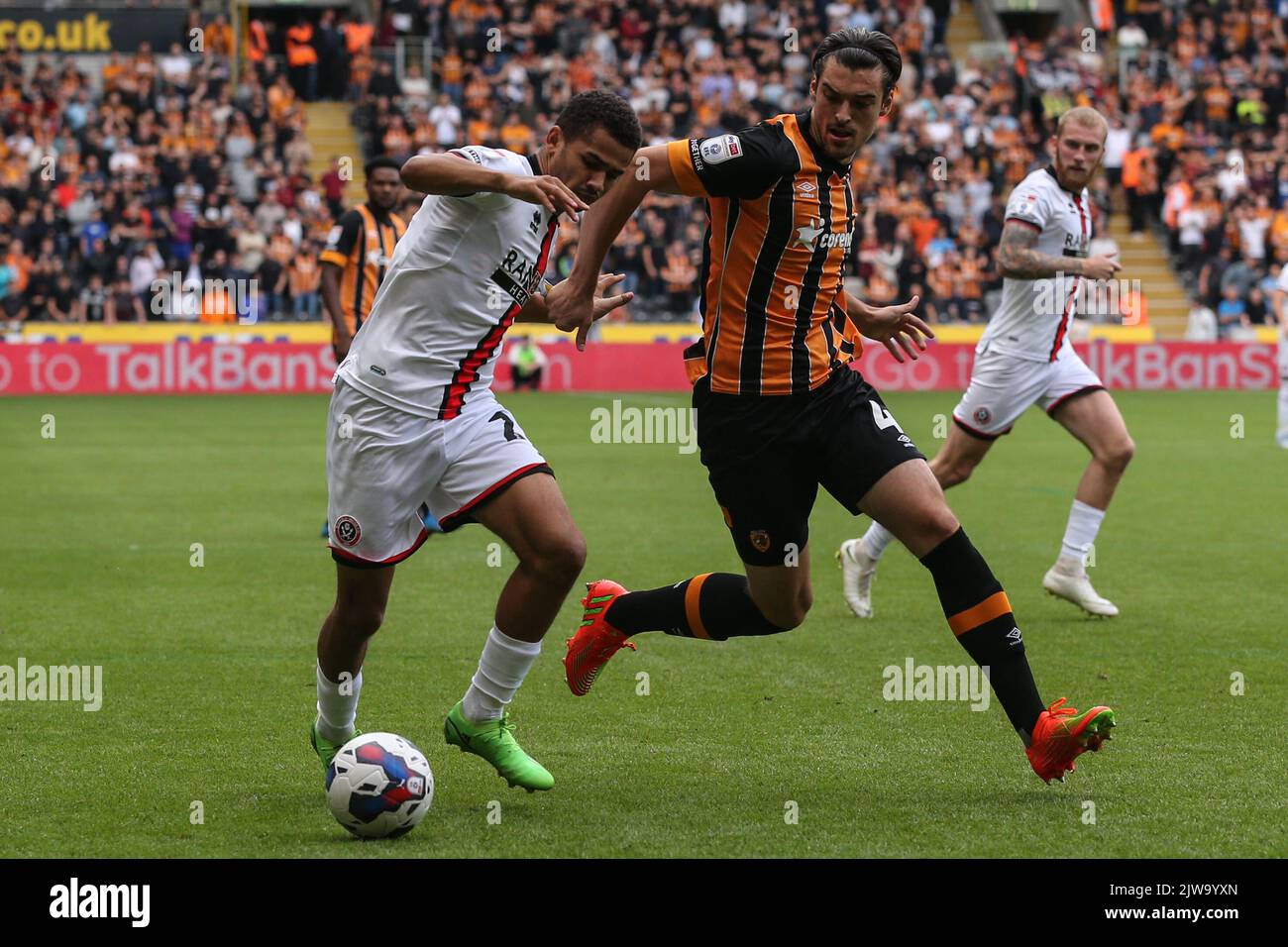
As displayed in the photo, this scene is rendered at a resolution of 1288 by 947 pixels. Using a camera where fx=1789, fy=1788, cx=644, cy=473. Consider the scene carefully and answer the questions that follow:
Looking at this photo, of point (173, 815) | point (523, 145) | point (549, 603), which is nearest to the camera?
point (173, 815)

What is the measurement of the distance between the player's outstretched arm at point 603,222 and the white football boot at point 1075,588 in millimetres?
4392

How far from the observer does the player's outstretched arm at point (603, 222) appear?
5621 millimetres

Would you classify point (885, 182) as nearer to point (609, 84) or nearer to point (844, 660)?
point (609, 84)

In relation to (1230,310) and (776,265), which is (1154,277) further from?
(776,265)

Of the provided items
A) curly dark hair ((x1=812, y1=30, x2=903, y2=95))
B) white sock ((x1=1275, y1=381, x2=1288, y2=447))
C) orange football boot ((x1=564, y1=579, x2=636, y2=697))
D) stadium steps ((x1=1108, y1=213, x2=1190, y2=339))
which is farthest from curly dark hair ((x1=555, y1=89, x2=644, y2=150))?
stadium steps ((x1=1108, y1=213, x2=1190, y2=339))

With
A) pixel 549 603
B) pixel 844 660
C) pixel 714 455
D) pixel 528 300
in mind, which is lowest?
pixel 844 660

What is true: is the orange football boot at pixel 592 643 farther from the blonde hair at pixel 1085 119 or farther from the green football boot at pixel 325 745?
the blonde hair at pixel 1085 119

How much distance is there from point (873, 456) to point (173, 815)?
2.47 m

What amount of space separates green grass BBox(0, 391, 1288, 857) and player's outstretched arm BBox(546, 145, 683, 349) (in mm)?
1569

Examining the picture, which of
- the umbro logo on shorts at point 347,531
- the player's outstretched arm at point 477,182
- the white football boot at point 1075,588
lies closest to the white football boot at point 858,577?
the white football boot at point 1075,588

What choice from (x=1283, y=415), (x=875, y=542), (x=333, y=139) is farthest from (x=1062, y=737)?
(x=333, y=139)

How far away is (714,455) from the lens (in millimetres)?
6219

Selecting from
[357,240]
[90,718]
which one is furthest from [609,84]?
[90,718]

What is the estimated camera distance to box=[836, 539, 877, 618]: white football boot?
30.5ft
